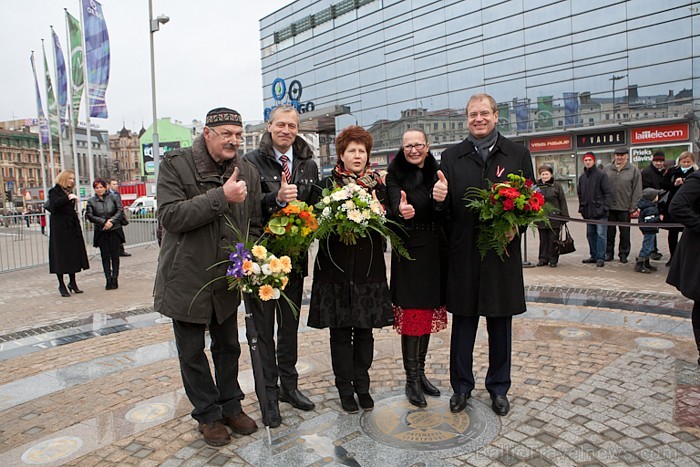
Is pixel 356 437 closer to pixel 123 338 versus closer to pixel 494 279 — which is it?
pixel 494 279

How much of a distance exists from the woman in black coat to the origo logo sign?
32271 mm

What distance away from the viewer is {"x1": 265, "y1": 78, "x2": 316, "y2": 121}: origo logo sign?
135 feet

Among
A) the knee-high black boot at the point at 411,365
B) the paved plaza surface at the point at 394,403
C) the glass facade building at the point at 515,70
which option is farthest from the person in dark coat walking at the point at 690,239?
the glass facade building at the point at 515,70

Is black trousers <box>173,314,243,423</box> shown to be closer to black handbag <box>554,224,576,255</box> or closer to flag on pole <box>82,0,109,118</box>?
black handbag <box>554,224,576,255</box>

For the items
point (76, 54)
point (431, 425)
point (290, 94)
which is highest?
point (290, 94)

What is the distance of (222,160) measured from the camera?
3326 mm

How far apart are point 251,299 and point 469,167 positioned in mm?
1759

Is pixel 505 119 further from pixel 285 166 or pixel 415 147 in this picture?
pixel 285 166

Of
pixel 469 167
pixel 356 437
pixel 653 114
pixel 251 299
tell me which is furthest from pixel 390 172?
pixel 653 114

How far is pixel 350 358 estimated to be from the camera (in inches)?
148

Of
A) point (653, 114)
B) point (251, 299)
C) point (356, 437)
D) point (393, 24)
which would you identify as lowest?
point (356, 437)

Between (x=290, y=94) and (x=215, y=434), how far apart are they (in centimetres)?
4155

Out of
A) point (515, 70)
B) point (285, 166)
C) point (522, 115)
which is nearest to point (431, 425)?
point (285, 166)

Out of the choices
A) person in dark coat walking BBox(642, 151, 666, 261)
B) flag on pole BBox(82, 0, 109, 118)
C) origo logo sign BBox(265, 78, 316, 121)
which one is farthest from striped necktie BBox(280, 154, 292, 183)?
origo logo sign BBox(265, 78, 316, 121)
